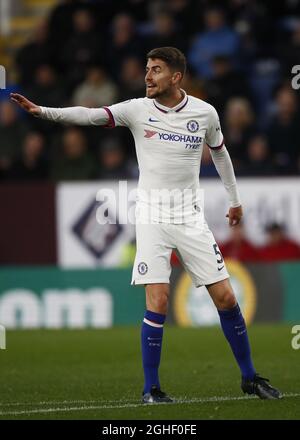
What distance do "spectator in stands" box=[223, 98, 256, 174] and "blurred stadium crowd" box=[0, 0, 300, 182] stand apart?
0.05ft

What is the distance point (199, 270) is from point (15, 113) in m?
10.8

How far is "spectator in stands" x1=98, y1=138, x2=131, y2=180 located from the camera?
17.3 meters

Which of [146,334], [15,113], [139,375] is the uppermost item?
[15,113]

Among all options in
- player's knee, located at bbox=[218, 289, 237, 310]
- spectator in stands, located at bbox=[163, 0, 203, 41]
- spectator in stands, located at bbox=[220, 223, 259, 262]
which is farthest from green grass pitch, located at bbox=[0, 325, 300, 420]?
spectator in stands, located at bbox=[163, 0, 203, 41]

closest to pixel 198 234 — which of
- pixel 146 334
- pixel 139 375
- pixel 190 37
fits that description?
pixel 146 334

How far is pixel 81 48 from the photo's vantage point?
19328mm

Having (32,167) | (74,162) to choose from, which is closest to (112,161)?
(74,162)

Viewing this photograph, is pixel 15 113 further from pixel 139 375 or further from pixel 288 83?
pixel 139 375

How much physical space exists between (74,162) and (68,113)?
30.1ft

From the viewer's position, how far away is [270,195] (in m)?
16.6

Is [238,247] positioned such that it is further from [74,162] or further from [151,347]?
[151,347]

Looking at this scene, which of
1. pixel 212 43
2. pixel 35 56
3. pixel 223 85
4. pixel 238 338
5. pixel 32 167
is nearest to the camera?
pixel 238 338

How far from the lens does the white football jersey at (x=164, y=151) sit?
28.8 feet

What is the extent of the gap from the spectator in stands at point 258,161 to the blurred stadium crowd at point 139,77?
14mm
